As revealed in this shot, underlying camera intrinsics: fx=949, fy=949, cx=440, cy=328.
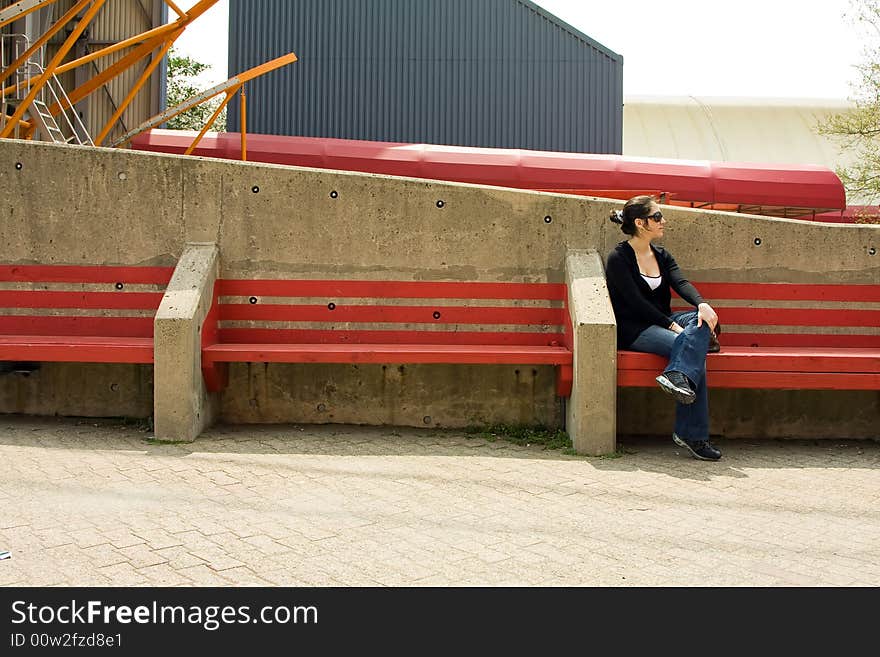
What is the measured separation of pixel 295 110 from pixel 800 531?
46.4 feet

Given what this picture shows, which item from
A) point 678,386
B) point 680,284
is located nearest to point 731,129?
point 680,284

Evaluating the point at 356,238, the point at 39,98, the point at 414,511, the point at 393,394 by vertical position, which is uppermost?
the point at 39,98

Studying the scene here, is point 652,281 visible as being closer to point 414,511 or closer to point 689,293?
point 689,293

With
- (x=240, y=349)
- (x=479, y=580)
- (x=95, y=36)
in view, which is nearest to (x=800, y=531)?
(x=479, y=580)

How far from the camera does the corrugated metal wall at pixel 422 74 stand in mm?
16984

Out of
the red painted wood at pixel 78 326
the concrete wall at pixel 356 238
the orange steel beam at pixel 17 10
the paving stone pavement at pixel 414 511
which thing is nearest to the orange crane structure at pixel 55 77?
the orange steel beam at pixel 17 10

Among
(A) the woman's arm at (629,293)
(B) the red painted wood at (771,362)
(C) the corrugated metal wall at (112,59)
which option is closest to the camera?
(B) the red painted wood at (771,362)

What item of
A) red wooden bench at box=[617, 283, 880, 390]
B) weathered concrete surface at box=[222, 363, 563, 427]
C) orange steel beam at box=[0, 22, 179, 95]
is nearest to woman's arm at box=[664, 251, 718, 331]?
red wooden bench at box=[617, 283, 880, 390]

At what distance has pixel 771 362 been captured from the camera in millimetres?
6203

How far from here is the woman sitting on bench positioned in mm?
5871

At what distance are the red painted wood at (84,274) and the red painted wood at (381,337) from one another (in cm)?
69

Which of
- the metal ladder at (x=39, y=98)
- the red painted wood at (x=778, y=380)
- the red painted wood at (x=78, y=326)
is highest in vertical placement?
the metal ladder at (x=39, y=98)

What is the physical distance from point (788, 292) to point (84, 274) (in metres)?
5.06

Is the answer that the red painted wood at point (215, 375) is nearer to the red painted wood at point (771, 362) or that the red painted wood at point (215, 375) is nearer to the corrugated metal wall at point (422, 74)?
the red painted wood at point (771, 362)
